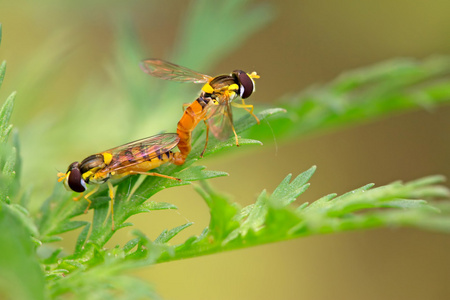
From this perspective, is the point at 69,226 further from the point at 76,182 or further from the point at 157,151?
the point at 157,151

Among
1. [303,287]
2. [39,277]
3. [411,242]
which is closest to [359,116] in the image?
[39,277]

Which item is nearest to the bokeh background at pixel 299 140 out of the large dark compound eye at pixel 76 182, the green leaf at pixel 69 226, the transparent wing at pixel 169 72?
the transparent wing at pixel 169 72

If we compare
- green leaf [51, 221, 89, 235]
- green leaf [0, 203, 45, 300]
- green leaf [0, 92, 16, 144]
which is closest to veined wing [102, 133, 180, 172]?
green leaf [51, 221, 89, 235]

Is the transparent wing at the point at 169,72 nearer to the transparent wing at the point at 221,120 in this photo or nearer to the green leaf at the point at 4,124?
the transparent wing at the point at 221,120

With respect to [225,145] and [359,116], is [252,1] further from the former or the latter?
[225,145]

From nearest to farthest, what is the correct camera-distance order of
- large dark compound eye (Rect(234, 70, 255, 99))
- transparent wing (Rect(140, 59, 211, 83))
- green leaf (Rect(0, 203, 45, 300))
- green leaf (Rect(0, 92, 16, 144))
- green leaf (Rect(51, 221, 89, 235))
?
green leaf (Rect(0, 203, 45, 300)) < green leaf (Rect(0, 92, 16, 144)) < green leaf (Rect(51, 221, 89, 235)) < large dark compound eye (Rect(234, 70, 255, 99)) < transparent wing (Rect(140, 59, 211, 83))

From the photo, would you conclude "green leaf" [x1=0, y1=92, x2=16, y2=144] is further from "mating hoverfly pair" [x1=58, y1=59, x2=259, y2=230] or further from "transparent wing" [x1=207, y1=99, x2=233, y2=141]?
"transparent wing" [x1=207, y1=99, x2=233, y2=141]

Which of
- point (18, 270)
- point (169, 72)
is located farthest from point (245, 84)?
point (18, 270)
